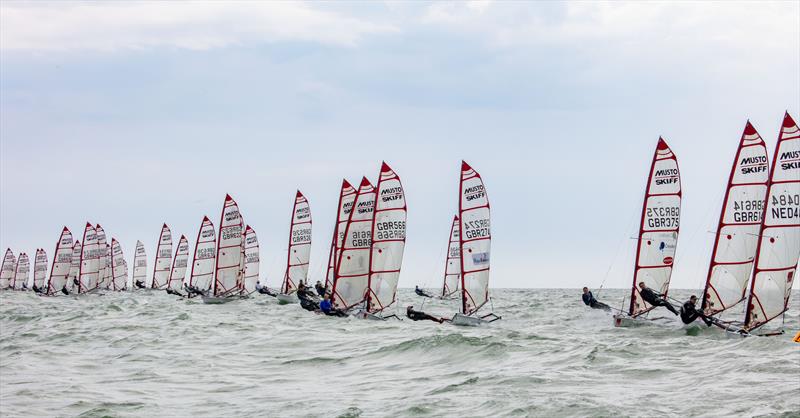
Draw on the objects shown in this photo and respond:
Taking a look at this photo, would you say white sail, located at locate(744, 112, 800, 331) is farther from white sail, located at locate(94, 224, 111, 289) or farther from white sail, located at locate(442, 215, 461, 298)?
white sail, located at locate(94, 224, 111, 289)

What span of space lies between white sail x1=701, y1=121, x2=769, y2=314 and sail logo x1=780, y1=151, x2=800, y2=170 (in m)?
2.10

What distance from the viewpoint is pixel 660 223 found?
34125mm

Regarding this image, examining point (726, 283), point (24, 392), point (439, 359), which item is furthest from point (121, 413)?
point (726, 283)

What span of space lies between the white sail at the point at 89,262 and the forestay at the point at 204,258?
19.5m

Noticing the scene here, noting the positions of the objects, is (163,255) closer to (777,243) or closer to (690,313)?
(690,313)

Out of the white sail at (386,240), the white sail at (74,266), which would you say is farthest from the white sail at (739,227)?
the white sail at (74,266)

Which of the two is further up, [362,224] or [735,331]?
[362,224]

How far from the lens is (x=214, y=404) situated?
16891mm

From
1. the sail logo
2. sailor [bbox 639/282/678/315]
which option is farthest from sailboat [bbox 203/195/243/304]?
the sail logo

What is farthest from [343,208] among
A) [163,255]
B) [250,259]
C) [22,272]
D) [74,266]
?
[22,272]

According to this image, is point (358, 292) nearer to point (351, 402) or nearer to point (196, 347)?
point (196, 347)

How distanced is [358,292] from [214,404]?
20868 millimetres

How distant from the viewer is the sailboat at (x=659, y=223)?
34125 millimetres

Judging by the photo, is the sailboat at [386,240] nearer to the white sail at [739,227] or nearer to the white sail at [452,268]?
the white sail at [739,227]
